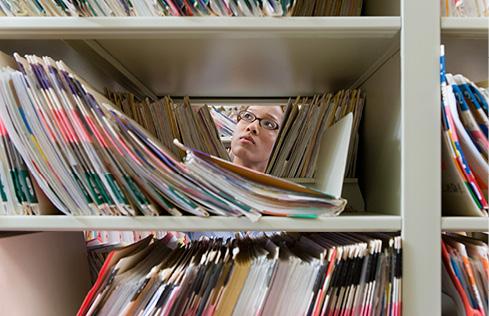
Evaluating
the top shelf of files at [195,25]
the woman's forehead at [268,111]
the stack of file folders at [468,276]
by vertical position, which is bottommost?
the stack of file folders at [468,276]

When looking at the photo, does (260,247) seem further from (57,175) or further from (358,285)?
(57,175)

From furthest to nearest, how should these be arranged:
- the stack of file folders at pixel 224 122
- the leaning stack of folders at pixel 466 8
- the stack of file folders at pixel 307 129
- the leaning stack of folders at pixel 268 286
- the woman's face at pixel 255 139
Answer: the stack of file folders at pixel 224 122 → the woman's face at pixel 255 139 → the stack of file folders at pixel 307 129 → the leaning stack of folders at pixel 466 8 → the leaning stack of folders at pixel 268 286

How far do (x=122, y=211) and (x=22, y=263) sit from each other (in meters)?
0.27

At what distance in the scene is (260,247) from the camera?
0.80 meters

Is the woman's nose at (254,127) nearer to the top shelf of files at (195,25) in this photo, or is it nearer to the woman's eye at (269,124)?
the woman's eye at (269,124)

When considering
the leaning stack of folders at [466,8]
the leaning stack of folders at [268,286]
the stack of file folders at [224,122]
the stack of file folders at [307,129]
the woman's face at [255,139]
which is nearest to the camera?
the leaning stack of folders at [268,286]

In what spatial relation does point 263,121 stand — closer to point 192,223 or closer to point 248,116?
point 248,116

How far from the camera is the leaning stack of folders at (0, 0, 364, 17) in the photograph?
2.19ft

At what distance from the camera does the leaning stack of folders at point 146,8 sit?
67 cm

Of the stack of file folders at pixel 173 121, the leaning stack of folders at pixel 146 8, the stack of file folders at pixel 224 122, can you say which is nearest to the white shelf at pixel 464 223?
the leaning stack of folders at pixel 146 8

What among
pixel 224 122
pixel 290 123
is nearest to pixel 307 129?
pixel 290 123

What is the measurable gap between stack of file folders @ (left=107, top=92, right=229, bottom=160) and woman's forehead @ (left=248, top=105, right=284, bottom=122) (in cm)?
22

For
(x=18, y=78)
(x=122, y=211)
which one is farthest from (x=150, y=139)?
(x=18, y=78)

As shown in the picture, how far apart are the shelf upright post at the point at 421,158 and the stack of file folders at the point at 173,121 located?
534 mm
